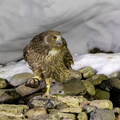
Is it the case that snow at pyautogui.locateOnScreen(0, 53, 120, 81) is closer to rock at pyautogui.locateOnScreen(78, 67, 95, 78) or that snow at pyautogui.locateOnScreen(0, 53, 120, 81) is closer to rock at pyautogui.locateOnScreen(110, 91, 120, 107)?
rock at pyautogui.locateOnScreen(78, 67, 95, 78)

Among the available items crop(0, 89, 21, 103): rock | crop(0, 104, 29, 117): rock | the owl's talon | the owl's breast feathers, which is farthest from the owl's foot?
crop(0, 104, 29, 117): rock

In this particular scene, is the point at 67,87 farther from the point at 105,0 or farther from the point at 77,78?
the point at 105,0

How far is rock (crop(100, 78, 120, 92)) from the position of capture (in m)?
5.90

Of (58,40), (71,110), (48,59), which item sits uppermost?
(58,40)

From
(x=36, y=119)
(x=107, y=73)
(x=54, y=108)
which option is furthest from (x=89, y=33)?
(x=36, y=119)

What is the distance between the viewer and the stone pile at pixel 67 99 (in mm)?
4195

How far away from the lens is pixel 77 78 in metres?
5.98

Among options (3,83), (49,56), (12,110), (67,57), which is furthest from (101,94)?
(12,110)

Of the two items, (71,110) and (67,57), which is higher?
(67,57)

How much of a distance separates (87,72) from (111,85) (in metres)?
0.51

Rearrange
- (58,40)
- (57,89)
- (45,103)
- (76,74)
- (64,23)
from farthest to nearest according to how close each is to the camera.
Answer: (64,23)
(76,74)
(57,89)
(58,40)
(45,103)

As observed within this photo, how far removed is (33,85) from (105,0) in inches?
87.5

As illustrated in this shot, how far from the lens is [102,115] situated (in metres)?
4.16

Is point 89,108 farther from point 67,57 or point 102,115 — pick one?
point 67,57
